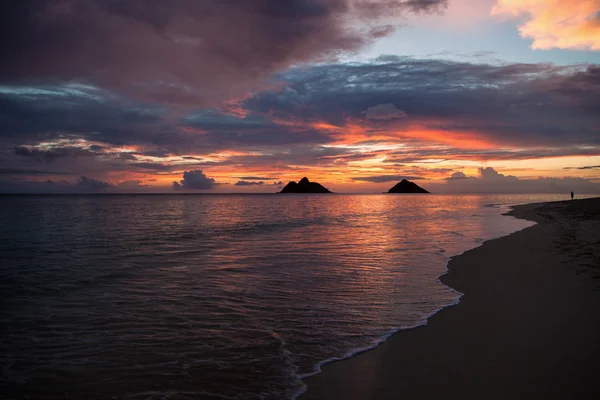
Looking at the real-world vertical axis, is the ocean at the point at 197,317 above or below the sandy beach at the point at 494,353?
below

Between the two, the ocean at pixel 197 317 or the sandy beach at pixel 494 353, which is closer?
the sandy beach at pixel 494 353

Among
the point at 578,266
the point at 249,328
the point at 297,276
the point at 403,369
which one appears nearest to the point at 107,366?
the point at 249,328

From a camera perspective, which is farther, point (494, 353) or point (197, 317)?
point (197, 317)

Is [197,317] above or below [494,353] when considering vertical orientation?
below

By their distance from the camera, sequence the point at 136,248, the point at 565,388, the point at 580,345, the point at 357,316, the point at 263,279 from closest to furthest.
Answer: the point at 565,388, the point at 580,345, the point at 357,316, the point at 263,279, the point at 136,248

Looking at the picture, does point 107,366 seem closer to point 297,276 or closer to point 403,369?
point 403,369

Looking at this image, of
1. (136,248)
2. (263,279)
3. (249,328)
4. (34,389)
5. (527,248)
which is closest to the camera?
(34,389)

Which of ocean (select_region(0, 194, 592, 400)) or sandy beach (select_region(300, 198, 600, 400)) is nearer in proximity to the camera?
sandy beach (select_region(300, 198, 600, 400))

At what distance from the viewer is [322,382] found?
19.7 ft

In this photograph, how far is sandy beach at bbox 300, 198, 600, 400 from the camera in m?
5.54

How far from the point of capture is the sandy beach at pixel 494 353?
554cm

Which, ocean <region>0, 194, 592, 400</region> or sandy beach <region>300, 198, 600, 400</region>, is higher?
sandy beach <region>300, 198, 600, 400</region>

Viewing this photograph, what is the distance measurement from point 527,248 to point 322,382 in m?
18.4

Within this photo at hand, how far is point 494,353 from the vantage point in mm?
6766
